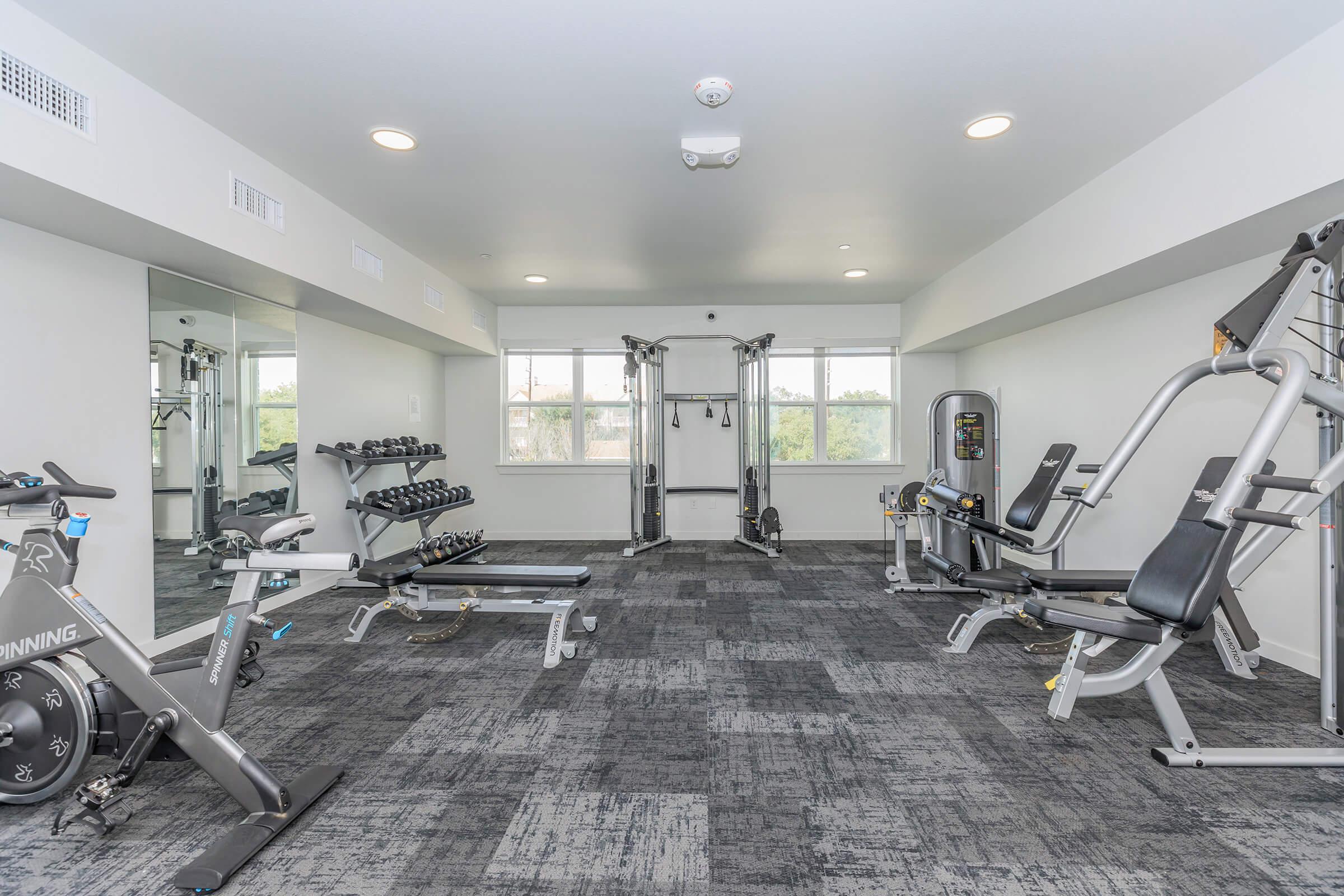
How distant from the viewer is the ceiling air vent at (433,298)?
16.2 feet

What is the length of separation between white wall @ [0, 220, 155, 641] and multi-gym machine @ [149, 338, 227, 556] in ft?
0.49

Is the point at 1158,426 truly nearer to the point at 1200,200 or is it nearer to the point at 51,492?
the point at 1200,200

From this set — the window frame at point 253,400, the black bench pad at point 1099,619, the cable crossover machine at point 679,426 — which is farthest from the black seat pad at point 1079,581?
the window frame at point 253,400

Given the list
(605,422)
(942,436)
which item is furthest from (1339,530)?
(605,422)

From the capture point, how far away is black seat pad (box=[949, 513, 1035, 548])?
3.64m

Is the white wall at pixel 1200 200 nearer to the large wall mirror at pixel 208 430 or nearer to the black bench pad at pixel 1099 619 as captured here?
the black bench pad at pixel 1099 619

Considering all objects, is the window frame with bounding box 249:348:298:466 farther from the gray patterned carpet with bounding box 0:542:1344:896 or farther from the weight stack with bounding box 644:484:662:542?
the weight stack with bounding box 644:484:662:542

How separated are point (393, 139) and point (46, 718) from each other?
8.33 feet

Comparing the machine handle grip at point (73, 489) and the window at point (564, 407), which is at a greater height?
the window at point (564, 407)

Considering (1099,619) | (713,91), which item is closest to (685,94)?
(713,91)

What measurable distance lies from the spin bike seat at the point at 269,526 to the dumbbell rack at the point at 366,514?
2.71 meters

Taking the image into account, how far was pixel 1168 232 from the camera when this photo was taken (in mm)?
2809

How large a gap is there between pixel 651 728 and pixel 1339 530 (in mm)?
2643

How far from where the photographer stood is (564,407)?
6754 mm
